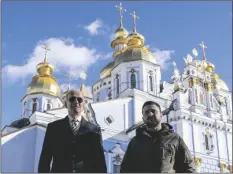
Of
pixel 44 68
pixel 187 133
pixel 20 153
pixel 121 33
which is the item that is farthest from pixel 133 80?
pixel 20 153

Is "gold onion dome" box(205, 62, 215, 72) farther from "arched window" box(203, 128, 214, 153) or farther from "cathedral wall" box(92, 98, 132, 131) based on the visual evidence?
"cathedral wall" box(92, 98, 132, 131)

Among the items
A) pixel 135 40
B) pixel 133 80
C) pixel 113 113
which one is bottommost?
pixel 113 113

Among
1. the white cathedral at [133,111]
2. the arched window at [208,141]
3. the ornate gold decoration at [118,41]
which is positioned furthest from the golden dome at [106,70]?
the arched window at [208,141]

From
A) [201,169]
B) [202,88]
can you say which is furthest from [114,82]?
[201,169]

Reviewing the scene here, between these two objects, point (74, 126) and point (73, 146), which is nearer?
point (73, 146)

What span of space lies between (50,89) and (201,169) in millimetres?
13383

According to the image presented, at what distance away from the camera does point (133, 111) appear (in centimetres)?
2530

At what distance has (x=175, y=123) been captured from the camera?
81.6ft

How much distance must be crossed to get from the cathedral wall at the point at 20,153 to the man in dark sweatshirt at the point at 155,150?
16147 mm

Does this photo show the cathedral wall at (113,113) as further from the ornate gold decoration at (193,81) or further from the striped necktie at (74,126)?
the striped necktie at (74,126)

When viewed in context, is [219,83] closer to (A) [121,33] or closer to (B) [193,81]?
(B) [193,81]

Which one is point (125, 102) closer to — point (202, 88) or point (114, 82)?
point (114, 82)

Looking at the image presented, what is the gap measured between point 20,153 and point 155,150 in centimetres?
1703

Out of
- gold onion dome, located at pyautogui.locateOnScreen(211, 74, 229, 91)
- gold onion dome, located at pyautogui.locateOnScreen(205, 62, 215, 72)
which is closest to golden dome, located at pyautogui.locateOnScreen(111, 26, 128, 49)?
gold onion dome, located at pyautogui.locateOnScreen(205, 62, 215, 72)
